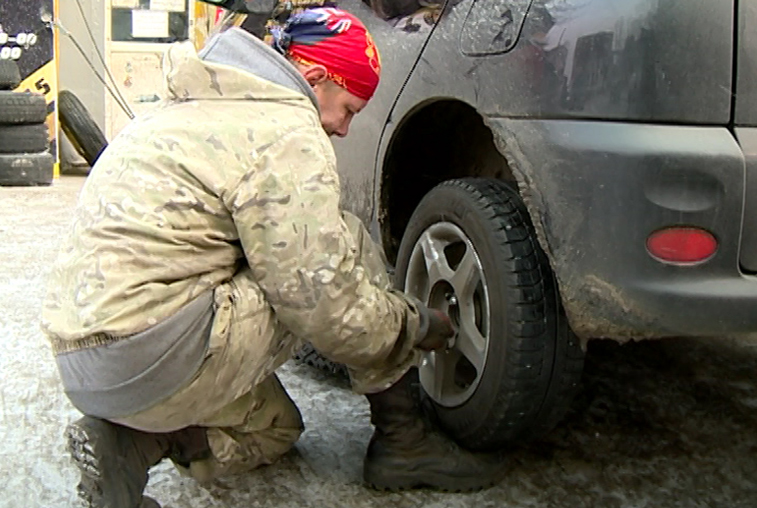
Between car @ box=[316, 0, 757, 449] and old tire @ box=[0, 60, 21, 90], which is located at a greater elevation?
car @ box=[316, 0, 757, 449]

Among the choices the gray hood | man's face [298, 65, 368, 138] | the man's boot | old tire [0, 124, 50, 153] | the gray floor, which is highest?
the gray hood

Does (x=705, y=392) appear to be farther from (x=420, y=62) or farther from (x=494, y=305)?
(x=420, y=62)

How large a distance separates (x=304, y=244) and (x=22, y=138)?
6362mm

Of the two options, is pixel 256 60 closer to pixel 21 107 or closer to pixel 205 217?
pixel 205 217

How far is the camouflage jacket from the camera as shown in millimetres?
1548

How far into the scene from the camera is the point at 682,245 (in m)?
1.54

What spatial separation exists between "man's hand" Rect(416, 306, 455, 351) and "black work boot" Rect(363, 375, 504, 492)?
0.11m

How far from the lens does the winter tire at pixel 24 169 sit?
7125mm

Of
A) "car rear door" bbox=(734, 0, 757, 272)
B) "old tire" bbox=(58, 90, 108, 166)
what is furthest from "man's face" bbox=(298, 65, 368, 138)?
"old tire" bbox=(58, 90, 108, 166)

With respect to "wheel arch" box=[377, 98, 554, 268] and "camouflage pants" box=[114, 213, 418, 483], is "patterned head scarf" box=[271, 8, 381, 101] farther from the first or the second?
"wheel arch" box=[377, 98, 554, 268]

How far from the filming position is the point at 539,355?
1848mm

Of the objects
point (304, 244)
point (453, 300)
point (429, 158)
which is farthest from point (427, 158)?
point (304, 244)

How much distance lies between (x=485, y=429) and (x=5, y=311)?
7.19 feet

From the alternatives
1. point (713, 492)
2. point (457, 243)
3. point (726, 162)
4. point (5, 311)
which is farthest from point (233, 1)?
point (713, 492)
